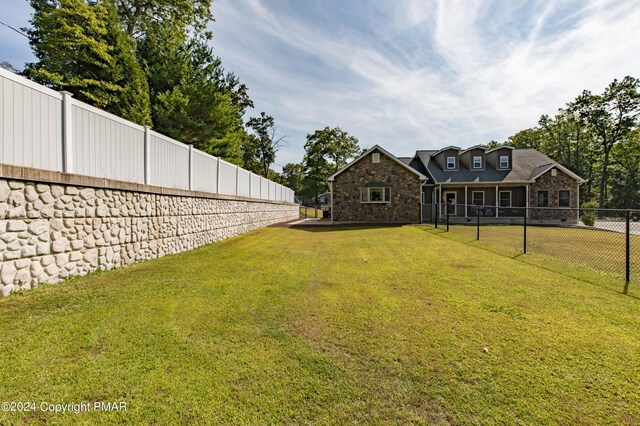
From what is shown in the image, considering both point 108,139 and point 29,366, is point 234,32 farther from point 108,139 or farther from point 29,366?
point 29,366

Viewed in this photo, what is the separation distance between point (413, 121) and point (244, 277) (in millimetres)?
18039

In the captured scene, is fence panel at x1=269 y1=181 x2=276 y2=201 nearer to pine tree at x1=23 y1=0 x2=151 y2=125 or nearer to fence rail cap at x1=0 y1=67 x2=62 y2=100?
pine tree at x1=23 y1=0 x2=151 y2=125

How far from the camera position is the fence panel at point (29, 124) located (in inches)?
156

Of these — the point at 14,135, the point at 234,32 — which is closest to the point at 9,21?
the point at 234,32

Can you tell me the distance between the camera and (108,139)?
5.71 m

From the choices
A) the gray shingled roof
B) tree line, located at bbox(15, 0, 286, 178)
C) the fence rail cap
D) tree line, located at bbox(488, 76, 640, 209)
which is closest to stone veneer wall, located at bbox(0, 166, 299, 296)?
the fence rail cap

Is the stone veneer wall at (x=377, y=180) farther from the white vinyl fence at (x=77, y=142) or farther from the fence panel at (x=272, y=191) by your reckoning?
the white vinyl fence at (x=77, y=142)

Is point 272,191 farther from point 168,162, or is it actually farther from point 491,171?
point 491,171

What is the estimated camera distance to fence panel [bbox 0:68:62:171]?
3.97 metres

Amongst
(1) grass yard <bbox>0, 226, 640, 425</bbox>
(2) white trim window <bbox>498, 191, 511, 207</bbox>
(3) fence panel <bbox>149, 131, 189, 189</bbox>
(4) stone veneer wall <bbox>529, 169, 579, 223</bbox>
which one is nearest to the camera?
(1) grass yard <bbox>0, 226, 640, 425</bbox>

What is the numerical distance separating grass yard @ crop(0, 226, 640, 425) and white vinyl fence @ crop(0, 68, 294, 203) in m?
2.12

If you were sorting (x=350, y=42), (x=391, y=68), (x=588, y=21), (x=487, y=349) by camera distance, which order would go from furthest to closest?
1. (x=391, y=68)
2. (x=350, y=42)
3. (x=588, y=21)
4. (x=487, y=349)

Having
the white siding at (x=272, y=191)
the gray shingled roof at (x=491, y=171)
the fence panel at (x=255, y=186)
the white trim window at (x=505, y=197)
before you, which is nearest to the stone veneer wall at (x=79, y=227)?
the fence panel at (x=255, y=186)

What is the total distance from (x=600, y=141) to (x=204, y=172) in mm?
45785
